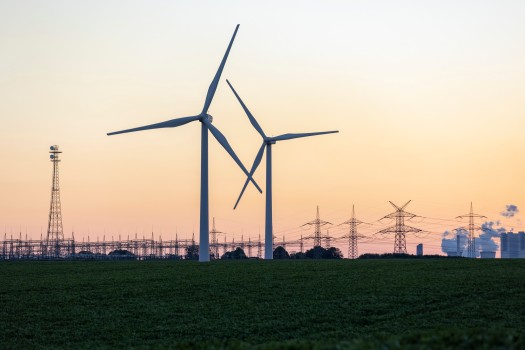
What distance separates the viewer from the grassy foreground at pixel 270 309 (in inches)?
1404

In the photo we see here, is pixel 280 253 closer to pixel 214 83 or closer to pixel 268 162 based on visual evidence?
pixel 268 162

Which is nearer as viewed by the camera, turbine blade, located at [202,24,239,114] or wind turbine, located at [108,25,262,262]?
wind turbine, located at [108,25,262,262]

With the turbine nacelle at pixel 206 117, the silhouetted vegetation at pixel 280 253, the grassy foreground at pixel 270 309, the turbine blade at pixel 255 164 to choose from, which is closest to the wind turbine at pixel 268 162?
the turbine blade at pixel 255 164

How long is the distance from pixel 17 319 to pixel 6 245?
146 metres

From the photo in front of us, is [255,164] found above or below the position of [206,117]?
below

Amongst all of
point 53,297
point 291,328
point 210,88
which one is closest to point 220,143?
point 210,88

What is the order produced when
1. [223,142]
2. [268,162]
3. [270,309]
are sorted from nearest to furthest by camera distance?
1. [270,309]
2. [223,142]
3. [268,162]

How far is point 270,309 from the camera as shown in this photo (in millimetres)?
44688

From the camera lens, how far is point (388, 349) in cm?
2208

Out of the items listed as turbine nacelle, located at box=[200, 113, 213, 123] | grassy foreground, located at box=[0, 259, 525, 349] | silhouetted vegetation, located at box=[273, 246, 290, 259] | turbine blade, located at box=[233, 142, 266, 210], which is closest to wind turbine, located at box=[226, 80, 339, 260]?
turbine blade, located at box=[233, 142, 266, 210]

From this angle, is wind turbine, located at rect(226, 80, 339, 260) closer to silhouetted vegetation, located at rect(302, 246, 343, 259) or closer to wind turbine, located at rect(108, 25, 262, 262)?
wind turbine, located at rect(108, 25, 262, 262)

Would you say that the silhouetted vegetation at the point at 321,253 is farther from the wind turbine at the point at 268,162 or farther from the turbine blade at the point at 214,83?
the turbine blade at the point at 214,83

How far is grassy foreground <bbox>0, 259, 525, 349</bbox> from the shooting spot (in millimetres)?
35656

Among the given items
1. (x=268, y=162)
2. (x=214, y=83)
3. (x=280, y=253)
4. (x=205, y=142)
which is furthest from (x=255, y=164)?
(x=280, y=253)
